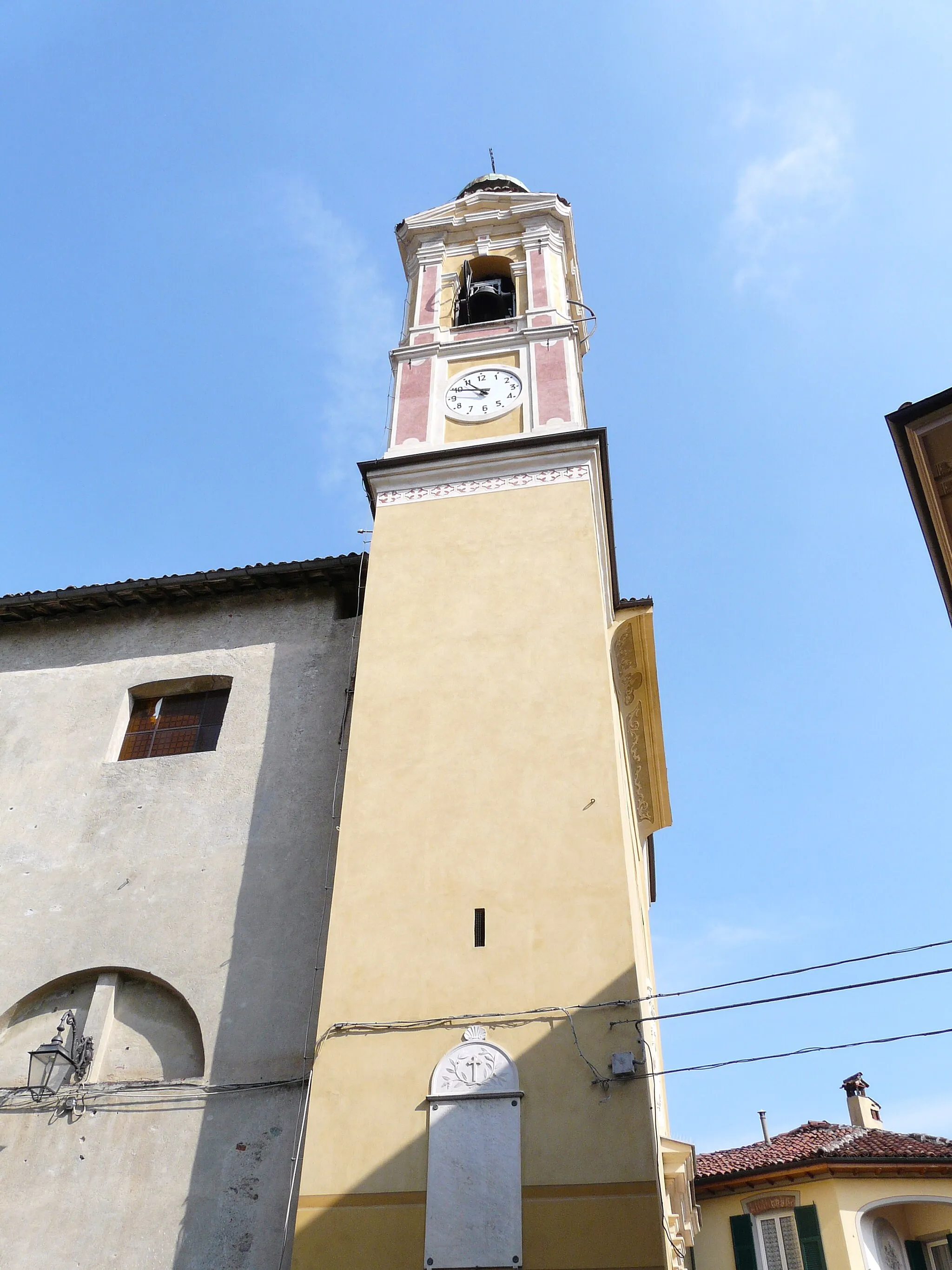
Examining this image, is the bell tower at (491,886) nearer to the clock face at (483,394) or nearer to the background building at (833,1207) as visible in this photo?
the clock face at (483,394)

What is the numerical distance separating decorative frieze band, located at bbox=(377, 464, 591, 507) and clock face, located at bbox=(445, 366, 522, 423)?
1.42 metres

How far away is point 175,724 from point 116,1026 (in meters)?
3.43

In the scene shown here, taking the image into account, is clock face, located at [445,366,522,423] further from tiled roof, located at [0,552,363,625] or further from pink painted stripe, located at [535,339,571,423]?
tiled roof, located at [0,552,363,625]

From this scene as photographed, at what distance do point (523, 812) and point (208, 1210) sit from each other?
397 cm

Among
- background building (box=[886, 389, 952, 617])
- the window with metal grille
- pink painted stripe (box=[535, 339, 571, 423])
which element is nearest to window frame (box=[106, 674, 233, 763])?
the window with metal grille

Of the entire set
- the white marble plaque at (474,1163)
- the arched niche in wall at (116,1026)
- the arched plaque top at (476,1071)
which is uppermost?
the arched niche in wall at (116,1026)

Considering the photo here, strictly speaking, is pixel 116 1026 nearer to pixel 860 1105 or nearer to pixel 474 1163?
pixel 474 1163

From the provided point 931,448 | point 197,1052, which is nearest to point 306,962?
point 197,1052

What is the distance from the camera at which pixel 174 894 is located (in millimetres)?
9992

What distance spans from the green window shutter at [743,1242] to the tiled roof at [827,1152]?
692 mm

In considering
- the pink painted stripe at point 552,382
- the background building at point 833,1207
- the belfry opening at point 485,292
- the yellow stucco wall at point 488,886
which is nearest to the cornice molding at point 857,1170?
the background building at point 833,1207

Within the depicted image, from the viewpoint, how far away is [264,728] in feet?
36.6

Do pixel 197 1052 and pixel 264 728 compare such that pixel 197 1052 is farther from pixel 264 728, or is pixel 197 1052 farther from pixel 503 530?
pixel 503 530

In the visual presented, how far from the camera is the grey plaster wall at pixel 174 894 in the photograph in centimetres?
830
